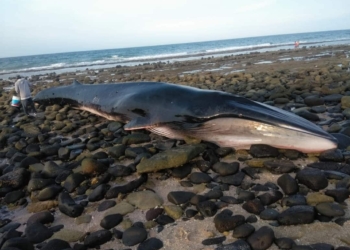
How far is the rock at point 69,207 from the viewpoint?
10.2 feet

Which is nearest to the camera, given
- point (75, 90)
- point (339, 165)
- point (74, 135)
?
point (339, 165)

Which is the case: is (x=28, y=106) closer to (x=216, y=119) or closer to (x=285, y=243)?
(x=216, y=119)

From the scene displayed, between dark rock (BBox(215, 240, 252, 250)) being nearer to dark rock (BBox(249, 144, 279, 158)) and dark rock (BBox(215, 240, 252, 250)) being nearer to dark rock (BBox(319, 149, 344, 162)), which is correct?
dark rock (BBox(249, 144, 279, 158))

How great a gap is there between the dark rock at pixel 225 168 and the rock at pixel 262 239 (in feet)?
3.62

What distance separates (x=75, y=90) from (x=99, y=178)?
4.80 m

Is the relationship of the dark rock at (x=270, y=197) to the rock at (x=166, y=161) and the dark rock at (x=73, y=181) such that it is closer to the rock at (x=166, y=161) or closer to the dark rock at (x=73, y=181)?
the rock at (x=166, y=161)

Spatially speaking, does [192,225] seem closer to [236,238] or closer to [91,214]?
[236,238]

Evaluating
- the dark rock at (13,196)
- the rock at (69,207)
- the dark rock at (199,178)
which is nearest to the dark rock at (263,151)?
the dark rock at (199,178)

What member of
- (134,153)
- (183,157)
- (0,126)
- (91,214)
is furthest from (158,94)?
(0,126)

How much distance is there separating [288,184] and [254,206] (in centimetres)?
50

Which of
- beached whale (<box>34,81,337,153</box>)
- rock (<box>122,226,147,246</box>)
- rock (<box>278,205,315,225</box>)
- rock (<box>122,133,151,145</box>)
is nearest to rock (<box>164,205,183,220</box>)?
rock (<box>122,226,147,246</box>)

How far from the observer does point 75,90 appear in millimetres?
7961

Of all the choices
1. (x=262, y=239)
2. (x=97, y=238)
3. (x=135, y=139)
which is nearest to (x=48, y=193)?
(x=97, y=238)

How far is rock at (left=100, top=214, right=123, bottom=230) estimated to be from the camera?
2.84 metres
